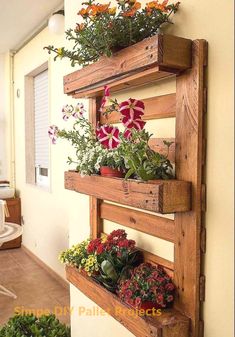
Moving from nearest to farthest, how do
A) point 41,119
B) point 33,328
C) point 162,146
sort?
point 162,146 < point 33,328 < point 41,119

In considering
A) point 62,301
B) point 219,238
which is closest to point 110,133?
point 219,238

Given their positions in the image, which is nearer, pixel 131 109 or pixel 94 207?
pixel 131 109

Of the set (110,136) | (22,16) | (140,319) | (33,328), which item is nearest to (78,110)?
(110,136)

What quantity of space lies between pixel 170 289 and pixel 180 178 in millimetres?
413

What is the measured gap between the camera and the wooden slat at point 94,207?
174cm

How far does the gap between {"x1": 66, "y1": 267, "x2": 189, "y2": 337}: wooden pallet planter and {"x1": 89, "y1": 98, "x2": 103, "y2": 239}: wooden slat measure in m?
0.32

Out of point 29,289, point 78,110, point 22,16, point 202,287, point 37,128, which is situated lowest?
point 29,289

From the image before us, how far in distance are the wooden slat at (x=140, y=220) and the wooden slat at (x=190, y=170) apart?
0.08 meters

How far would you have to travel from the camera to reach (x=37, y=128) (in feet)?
13.7

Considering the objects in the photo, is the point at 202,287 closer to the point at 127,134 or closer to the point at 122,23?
the point at 127,134

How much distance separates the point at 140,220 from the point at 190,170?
0.39 metres

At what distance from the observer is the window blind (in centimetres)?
392

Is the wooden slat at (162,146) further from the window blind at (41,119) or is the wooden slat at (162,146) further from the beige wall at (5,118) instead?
the beige wall at (5,118)

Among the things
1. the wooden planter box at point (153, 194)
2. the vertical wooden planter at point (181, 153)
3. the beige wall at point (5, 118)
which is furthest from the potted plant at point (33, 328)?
the beige wall at point (5, 118)
